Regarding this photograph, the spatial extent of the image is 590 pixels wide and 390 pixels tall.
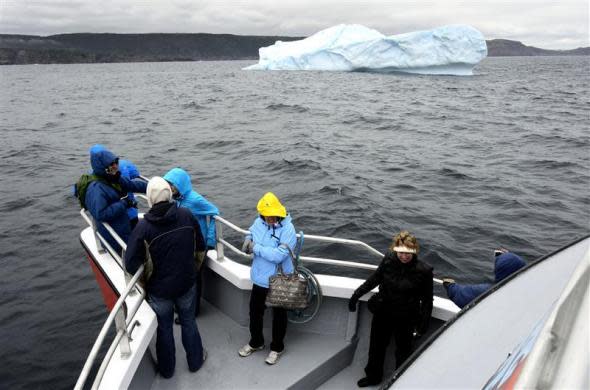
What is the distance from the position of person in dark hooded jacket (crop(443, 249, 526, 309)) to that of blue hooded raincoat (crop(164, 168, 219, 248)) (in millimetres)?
2280

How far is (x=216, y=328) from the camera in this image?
4.42 m

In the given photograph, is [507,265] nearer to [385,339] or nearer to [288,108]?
[385,339]

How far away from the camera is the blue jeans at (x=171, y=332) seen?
3.44 m

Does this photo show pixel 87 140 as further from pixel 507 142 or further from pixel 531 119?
pixel 531 119

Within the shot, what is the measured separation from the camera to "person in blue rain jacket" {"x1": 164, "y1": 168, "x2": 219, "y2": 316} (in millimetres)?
3921

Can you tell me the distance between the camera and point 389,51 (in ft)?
182

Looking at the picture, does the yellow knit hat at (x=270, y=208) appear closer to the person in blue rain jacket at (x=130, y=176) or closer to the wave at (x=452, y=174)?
the person in blue rain jacket at (x=130, y=176)

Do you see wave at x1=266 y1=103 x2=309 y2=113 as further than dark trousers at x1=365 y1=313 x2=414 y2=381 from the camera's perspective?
Yes

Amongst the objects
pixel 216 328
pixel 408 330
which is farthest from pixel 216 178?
pixel 408 330

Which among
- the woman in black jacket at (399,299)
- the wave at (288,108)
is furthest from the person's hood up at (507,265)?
the wave at (288,108)

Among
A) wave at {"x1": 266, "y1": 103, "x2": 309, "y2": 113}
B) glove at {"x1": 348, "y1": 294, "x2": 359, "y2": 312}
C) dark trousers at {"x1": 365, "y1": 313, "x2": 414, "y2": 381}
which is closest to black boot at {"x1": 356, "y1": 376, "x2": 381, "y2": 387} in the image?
dark trousers at {"x1": 365, "y1": 313, "x2": 414, "y2": 381}

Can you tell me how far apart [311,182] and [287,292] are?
30.7 feet

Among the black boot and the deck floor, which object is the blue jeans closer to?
the deck floor

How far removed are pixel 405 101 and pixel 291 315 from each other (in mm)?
30841
